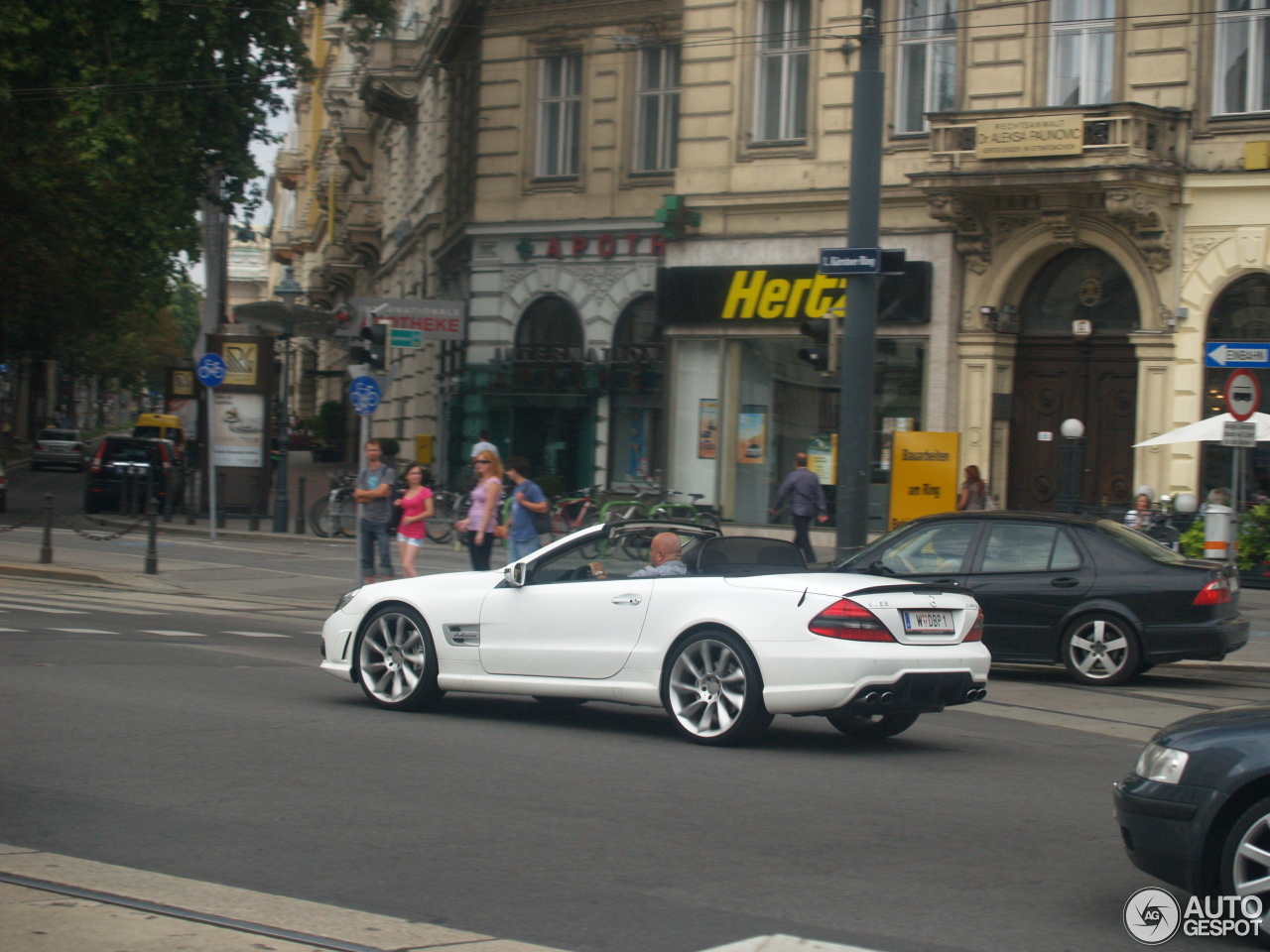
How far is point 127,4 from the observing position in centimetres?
2980

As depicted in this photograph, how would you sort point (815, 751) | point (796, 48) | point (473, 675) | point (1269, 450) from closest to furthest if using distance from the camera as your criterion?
point (815, 751), point (473, 675), point (1269, 450), point (796, 48)

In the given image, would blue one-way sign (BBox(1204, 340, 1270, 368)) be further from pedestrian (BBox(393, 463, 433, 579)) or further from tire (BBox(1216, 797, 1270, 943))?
tire (BBox(1216, 797, 1270, 943))

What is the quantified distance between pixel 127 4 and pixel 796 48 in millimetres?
12971

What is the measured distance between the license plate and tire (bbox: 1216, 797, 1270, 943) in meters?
3.72

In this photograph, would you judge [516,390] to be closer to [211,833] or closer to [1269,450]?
[1269,450]

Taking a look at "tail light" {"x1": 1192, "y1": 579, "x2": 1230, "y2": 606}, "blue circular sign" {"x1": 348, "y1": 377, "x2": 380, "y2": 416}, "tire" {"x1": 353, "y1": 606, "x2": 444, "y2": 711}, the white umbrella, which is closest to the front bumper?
"tire" {"x1": 353, "y1": 606, "x2": 444, "y2": 711}

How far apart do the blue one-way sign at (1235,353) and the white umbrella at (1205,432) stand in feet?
2.73

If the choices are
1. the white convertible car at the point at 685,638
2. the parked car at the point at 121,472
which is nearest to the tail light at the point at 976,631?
the white convertible car at the point at 685,638

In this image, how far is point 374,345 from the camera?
18984mm

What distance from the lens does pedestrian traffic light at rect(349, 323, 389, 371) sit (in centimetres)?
1884

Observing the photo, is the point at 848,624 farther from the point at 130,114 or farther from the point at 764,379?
the point at 130,114

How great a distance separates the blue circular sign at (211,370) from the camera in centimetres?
2558

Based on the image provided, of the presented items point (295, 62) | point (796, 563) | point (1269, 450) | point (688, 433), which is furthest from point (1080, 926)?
point (295, 62)

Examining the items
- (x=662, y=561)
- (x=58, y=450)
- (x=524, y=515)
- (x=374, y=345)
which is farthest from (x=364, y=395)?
(x=58, y=450)
